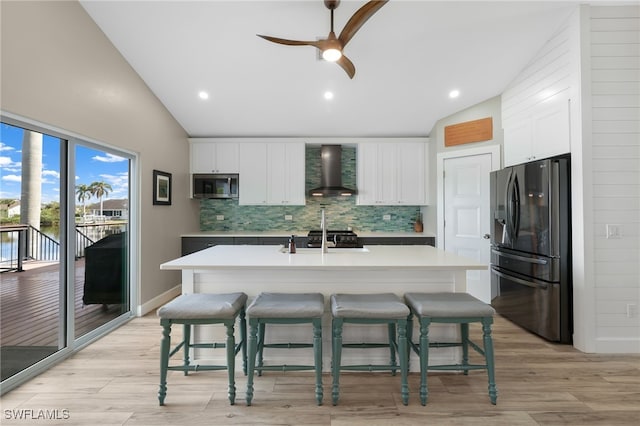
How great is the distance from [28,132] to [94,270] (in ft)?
4.57

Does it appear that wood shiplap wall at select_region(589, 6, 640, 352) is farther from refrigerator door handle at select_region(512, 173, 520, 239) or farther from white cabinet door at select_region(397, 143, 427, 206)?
white cabinet door at select_region(397, 143, 427, 206)

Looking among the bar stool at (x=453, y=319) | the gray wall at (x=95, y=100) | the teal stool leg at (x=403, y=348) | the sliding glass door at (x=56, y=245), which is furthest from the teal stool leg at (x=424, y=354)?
the gray wall at (x=95, y=100)

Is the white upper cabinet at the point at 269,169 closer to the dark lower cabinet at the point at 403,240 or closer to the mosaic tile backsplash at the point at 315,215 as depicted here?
the mosaic tile backsplash at the point at 315,215

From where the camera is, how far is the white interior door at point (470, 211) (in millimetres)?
3850

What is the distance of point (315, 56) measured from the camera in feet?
10.6

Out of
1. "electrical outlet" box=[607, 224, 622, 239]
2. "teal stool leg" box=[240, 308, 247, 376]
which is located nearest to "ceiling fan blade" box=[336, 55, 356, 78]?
"teal stool leg" box=[240, 308, 247, 376]

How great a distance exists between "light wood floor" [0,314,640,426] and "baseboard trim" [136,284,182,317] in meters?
0.97

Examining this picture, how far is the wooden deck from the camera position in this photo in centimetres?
219

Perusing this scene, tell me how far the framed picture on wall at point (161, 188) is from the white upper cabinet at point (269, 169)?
3.47ft

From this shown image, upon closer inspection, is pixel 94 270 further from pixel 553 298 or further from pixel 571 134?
pixel 571 134

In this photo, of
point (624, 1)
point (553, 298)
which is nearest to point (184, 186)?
point (553, 298)

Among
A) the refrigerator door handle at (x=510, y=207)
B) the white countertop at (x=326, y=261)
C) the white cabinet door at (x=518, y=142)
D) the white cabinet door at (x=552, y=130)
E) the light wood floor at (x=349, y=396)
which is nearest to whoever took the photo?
the light wood floor at (x=349, y=396)

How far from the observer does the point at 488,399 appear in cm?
199

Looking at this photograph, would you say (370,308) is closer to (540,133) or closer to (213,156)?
(540,133)
